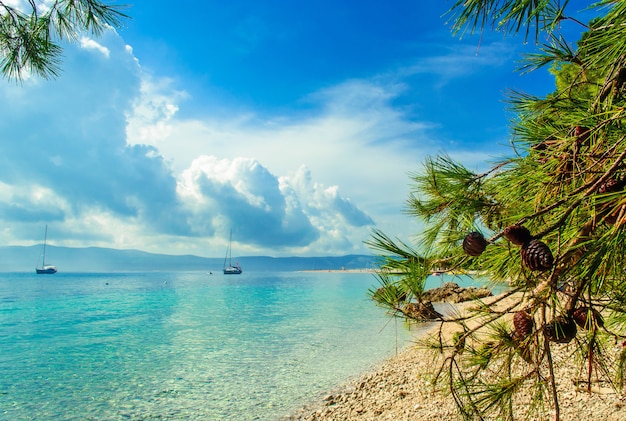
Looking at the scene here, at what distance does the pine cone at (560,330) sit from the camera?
5.53ft

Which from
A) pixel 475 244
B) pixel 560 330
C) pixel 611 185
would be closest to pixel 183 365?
pixel 560 330

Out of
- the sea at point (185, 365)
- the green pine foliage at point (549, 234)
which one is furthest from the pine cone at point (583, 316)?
the sea at point (185, 365)

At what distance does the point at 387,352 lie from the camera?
39.6 feet

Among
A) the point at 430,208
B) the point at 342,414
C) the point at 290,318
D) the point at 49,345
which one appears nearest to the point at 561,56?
the point at 430,208

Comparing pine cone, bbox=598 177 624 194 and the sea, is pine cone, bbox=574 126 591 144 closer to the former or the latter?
pine cone, bbox=598 177 624 194

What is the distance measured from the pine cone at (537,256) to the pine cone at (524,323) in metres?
0.62

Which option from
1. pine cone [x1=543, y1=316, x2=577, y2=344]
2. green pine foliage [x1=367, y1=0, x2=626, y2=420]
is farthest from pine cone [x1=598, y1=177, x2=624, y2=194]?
pine cone [x1=543, y1=316, x2=577, y2=344]

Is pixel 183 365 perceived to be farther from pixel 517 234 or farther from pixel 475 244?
pixel 517 234

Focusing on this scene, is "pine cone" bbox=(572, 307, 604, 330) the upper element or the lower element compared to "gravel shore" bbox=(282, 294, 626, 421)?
upper

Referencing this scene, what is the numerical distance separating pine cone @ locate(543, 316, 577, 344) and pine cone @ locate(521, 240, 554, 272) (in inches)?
22.2

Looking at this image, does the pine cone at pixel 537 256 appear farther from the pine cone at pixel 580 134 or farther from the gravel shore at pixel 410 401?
the gravel shore at pixel 410 401

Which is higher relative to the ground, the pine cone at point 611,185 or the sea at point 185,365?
the pine cone at point 611,185

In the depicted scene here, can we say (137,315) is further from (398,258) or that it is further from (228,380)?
(398,258)

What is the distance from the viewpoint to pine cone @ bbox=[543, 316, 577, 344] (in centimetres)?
169
